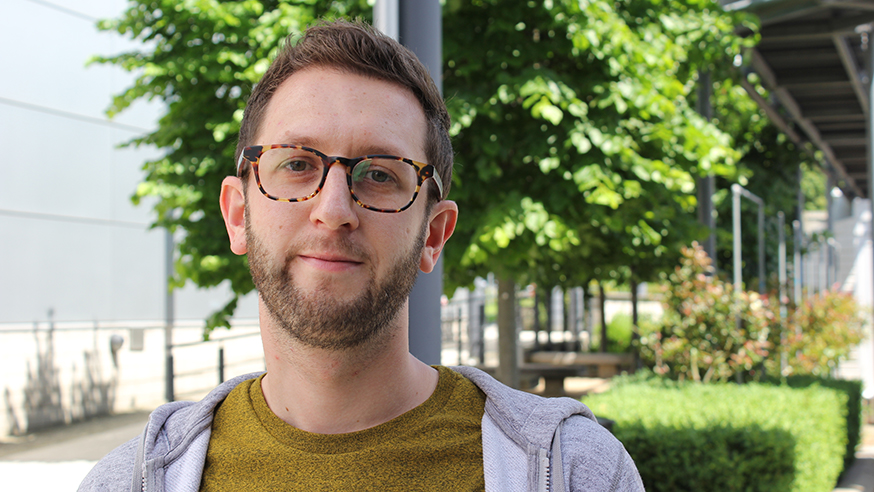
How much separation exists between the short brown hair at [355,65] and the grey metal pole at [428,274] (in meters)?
1.07

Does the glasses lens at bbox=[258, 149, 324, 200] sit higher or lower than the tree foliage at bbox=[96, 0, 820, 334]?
lower

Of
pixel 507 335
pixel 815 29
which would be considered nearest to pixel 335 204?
pixel 507 335

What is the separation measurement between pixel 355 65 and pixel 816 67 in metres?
13.4

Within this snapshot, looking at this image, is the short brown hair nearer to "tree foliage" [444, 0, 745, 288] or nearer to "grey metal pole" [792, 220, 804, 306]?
"tree foliage" [444, 0, 745, 288]

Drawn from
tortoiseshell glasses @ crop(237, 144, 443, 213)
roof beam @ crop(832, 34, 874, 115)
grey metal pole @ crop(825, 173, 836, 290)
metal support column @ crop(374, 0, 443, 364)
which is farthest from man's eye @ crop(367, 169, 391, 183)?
grey metal pole @ crop(825, 173, 836, 290)

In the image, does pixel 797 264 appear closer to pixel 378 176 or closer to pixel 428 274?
Result: pixel 428 274

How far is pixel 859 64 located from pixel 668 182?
29.7 ft

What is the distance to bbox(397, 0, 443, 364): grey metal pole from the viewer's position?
8.30ft

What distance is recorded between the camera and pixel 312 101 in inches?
53.0

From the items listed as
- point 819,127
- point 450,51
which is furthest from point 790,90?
point 450,51

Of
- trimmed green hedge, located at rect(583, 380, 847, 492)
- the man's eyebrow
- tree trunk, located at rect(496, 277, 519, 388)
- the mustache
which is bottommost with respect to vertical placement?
trimmed green hedge, located at rect(583, 380, 847, 492)

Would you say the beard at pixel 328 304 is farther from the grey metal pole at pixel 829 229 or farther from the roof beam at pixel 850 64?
the grey metal pole at pixel 829 229

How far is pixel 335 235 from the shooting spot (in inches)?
48.9

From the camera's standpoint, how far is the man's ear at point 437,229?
4.73 ft
